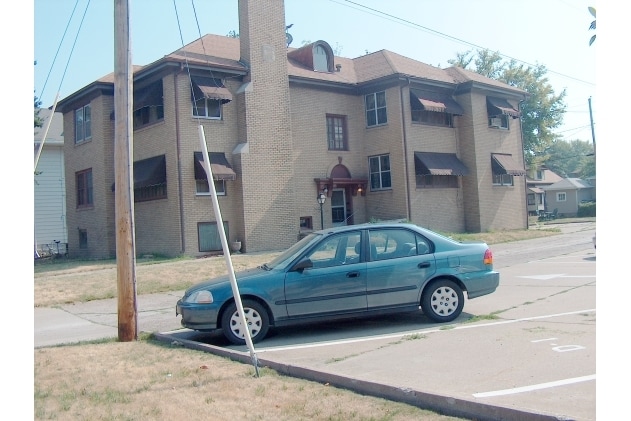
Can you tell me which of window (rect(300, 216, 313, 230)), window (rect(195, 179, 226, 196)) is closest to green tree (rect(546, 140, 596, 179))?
window (rect(300, 216, 313, 230))

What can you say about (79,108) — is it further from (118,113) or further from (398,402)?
(398,402)

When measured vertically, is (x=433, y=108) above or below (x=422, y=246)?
above

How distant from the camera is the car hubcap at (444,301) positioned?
30.5 ft

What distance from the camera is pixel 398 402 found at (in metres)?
5.40

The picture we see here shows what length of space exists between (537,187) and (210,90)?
157ft

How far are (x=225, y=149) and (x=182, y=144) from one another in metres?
1.80

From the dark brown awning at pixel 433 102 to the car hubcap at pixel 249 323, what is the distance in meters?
21.1

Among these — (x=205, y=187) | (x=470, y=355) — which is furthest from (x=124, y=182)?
(x=205, y=187)

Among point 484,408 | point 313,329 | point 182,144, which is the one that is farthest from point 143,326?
point 182,144

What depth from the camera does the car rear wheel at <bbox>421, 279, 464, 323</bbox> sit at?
925 cm

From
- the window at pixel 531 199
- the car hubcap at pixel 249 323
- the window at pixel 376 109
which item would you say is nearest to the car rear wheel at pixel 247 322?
the car hubcap at pixel 249 323

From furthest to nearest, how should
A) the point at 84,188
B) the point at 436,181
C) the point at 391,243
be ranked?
the point at 436,181 → the point at 84,188 → the point at 391,243

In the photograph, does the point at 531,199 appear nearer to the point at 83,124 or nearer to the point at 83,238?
the point at 83,238

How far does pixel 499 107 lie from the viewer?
3128 cm
